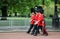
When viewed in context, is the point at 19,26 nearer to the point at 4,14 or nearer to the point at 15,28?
the point at 15,28

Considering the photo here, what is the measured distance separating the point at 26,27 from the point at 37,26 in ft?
17.5

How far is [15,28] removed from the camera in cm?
2131

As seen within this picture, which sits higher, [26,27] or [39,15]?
[39,15]

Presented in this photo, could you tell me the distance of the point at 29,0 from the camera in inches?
1271

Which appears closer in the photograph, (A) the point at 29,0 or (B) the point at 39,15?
(B) the point at 39,15

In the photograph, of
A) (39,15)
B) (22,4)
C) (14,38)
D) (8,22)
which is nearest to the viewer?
(14,38)

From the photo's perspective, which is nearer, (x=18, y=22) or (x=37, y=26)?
(x=37, y=26)

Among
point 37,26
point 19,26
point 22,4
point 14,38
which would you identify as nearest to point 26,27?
point 19,26

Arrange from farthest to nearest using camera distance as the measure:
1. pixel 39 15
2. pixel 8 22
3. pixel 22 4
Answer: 1. pixel 22 4
2. pixel 8 22
3. pixel 39 15

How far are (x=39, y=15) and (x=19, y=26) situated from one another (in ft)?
18.5

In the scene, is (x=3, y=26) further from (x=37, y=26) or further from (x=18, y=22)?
(x=37, y=26)

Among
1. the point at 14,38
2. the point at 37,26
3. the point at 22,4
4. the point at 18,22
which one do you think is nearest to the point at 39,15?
the point at 37,26

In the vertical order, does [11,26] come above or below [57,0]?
below

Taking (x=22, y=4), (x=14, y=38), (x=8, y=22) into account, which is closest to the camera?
(x=14, y=38)
